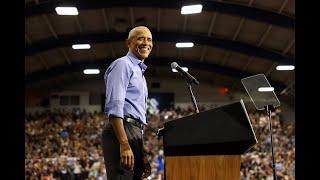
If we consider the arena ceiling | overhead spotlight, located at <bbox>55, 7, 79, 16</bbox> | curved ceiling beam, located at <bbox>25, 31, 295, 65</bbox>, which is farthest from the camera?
curved ceiling beam, located at <bbox>25, 31, 295, 65</bbox>

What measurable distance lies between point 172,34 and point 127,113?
576 inches

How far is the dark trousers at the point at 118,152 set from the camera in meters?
3.14

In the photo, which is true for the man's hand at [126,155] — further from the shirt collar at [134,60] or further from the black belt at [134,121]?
the shirt collar at [134,60]

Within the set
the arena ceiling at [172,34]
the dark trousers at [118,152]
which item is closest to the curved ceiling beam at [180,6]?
the arena ceiling at [172,34]

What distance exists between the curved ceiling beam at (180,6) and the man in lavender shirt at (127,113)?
33.7ft

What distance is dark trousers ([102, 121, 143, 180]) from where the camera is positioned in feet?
10.3

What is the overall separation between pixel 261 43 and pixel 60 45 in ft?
23.4

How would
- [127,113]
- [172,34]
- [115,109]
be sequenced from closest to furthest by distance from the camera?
[115,109], [127,113], [172,34]

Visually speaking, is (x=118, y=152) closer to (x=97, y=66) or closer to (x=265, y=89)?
(x=265, y=89)

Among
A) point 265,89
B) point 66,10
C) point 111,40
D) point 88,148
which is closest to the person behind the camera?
point 265,89

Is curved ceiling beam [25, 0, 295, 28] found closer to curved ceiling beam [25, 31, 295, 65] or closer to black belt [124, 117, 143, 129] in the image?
curved ceiling beam [25, 31, 295, 65]

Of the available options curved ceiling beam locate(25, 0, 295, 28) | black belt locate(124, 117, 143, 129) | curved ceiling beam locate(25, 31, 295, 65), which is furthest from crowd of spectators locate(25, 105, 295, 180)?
black belt locate(124, 117, 143, 129)

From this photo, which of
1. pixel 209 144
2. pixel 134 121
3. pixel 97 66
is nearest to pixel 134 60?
pixel 134 121

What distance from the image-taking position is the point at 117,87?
318cm
